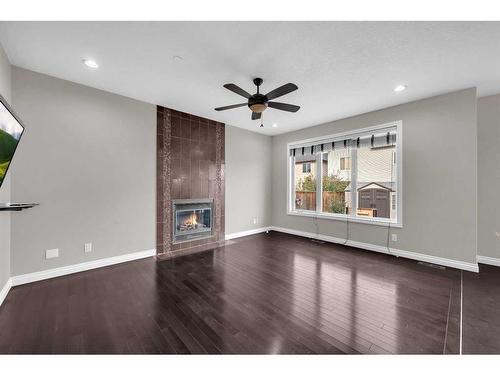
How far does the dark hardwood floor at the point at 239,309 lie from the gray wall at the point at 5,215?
299 millimetres

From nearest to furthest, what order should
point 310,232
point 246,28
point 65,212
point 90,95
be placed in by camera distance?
1. point 246,28
2. point 65,212
3. point 90,95
4. point 310,232

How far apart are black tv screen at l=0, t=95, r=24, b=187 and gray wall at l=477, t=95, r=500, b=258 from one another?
19.4 feet

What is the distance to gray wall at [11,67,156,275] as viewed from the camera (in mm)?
2658

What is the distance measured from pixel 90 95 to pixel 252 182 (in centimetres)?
362

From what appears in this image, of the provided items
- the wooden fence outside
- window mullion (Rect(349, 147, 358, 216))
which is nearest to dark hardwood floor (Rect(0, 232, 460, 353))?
window mullion (Rect(349, 147, 358, 216))

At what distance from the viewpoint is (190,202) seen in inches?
168

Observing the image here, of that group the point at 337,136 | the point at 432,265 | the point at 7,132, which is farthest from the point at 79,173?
the point at 432,265

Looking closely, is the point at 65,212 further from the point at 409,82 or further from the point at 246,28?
the point at 409,82

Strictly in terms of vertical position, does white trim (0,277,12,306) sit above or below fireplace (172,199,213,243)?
below

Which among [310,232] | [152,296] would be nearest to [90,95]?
[152,296]

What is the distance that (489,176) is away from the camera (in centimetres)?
340

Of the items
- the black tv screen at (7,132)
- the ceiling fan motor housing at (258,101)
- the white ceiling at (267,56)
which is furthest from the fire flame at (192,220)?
the black tv screen at (7,132)

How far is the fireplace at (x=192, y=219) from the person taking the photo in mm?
4086

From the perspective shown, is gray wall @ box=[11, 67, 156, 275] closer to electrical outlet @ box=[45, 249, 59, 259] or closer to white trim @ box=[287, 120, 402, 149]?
electrical outlet @ box=[45, 249, 59, 259]
